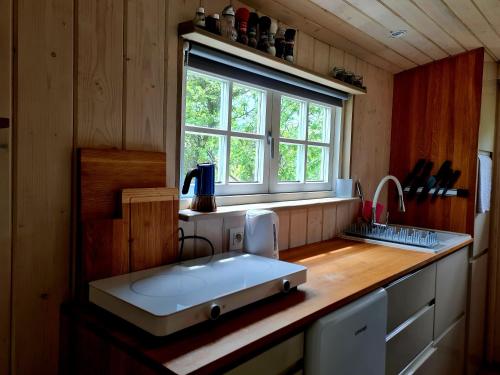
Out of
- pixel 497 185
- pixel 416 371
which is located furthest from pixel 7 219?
pixel 497 185

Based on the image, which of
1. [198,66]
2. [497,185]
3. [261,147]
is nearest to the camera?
[198,66]

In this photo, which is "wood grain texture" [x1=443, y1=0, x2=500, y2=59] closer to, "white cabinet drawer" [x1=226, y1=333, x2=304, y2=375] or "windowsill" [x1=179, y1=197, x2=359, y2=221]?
"windowsill" [x1=179, y1=197, x2=359, y2=221]

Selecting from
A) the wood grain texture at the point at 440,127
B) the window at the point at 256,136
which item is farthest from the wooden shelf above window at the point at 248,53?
the wood grain texture at the point at 440,127

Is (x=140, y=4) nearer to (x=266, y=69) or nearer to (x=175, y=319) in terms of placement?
(x=266, y=69)

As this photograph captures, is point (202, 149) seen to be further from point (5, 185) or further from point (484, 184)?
point (484, 184)

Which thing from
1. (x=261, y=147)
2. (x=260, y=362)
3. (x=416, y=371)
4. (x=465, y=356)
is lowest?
(x=465, y=356)

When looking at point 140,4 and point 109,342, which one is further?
point 140,4

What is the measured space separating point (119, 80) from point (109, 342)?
79 centimetres

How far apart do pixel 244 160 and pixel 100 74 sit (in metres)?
0.84

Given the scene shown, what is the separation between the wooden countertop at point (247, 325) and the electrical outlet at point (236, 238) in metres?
0.31

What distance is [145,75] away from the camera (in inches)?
52.9

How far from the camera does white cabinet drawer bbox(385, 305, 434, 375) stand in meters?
1.63

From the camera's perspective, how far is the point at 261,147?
198cm

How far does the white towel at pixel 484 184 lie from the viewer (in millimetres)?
2582
